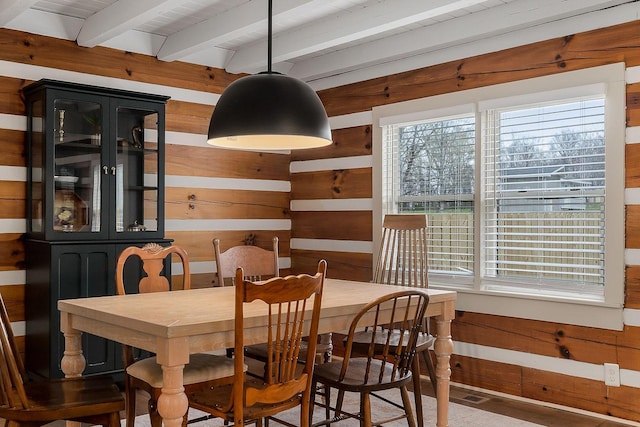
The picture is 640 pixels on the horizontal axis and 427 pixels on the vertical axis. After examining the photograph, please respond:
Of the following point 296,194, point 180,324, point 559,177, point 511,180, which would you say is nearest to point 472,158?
point 511,180

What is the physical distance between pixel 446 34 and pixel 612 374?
2.40m

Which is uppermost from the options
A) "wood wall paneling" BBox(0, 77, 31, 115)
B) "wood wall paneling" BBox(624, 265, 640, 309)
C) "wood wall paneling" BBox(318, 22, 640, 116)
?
"wood wall paneling" BBox(318, 22, 640, 116)

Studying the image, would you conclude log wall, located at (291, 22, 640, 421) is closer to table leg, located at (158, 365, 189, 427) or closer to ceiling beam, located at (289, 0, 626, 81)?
ceiling beam, located at (289, 0, 626, 81)

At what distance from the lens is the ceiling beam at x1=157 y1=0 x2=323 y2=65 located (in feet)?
12.2

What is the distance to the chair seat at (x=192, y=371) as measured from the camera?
2.64 metres

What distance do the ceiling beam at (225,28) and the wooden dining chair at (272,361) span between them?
1.88 metres

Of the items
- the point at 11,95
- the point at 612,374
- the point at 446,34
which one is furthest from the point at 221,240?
the point at 612,374

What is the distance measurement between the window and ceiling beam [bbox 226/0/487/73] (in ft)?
2.59

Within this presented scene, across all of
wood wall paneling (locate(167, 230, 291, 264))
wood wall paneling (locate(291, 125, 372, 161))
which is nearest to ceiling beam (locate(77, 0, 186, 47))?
wood wall paneling (locate(167, 230, 291, 264))

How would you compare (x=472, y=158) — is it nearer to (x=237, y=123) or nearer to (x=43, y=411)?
(x=237, y=123)

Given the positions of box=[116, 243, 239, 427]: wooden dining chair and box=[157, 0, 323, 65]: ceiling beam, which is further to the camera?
box=[157, 0, 323, 65]: ceiling beam

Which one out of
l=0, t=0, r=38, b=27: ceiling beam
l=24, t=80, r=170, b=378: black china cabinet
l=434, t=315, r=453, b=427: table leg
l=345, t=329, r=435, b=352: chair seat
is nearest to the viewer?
l=434, t=315, r=453, b=427: table leg

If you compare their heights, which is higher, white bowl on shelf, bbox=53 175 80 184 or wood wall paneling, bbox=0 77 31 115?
wood wall paneling, bbox=0 77 31 115

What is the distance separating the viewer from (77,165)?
404cm
